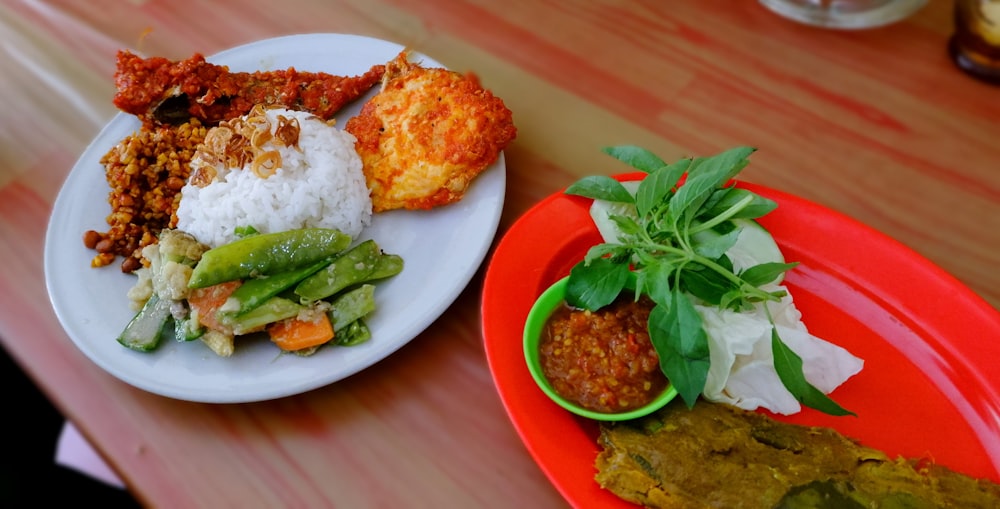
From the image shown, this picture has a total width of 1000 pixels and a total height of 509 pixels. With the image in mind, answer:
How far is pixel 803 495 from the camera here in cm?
123

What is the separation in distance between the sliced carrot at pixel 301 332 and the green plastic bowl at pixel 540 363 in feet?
1.58

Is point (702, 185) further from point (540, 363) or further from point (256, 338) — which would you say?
point (256, 338)

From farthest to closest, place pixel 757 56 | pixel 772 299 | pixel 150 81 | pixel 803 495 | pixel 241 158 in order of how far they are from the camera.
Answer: pixel 757 56 < pixel 150 81 < pixel 241 158 < pixel 772 299 < pixel 803 495

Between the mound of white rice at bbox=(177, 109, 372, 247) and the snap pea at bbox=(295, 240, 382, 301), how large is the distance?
14cm

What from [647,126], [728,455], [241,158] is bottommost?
[728,455]

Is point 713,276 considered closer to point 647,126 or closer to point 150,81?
point 647,126

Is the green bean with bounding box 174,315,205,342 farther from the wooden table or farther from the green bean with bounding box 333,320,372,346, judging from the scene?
the green bean with bounding box 333,320,372,346

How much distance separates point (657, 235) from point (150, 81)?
1642mm

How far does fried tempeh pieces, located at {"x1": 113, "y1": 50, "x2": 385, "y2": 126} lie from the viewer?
2.06m

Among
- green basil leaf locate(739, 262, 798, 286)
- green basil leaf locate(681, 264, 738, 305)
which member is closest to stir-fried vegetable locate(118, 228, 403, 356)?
green basil leaf locate(681, 264, 738, 305)

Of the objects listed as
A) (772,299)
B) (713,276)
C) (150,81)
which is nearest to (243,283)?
(150,81)

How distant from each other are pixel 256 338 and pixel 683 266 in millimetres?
1036

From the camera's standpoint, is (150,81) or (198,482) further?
(150,81)

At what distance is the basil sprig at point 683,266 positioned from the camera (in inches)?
51.3
